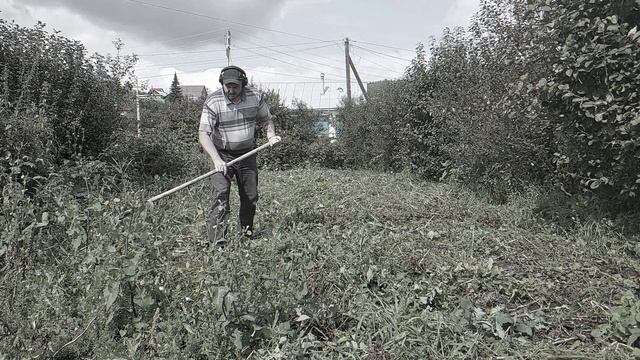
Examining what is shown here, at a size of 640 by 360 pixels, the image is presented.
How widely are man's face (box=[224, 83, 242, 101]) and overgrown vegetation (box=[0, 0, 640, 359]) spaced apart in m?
1.15

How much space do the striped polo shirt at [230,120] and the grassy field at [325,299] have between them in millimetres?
1212

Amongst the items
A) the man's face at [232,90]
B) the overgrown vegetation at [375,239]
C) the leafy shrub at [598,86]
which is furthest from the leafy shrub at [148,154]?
the leafy shrub at [598,86]

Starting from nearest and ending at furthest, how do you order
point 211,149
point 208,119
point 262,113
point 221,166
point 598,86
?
point 598,86 < point 221,166 < point 211,149 < point 208,119 < point 262,113

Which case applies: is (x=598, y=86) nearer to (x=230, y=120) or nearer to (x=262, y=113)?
(x=262, y=113)

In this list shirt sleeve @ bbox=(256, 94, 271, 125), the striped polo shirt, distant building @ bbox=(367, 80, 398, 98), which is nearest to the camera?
the striped polo shirt

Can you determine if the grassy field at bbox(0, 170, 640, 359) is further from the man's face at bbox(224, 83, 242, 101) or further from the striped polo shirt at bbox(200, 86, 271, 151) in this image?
the man's face at bbox(224, 83, 242, 101)

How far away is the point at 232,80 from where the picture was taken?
4.25m

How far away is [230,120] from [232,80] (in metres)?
0.38

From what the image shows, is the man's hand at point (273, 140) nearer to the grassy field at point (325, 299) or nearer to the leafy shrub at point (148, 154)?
the grassy field at point (325, 299)

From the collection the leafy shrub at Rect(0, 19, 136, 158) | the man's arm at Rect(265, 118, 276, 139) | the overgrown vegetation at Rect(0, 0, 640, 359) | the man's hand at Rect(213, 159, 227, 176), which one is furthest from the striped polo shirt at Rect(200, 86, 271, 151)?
the leafy shrub at Rect(0, 19, 136, 158)

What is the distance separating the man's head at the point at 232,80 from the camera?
14.0 ft

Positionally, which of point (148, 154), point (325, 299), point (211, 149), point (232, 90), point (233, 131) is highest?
point (232, 90)

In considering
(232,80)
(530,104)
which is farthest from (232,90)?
(530,104)

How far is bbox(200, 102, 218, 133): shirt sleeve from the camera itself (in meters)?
4.35
